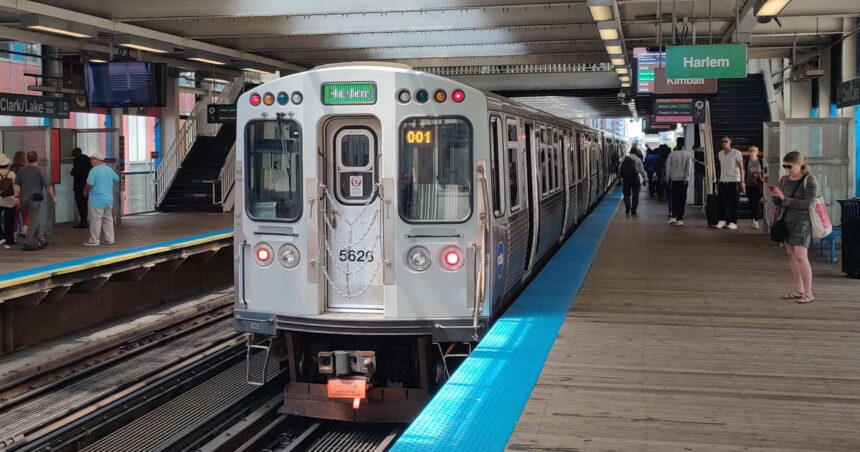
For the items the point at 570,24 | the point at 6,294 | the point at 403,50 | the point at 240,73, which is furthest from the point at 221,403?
the point at 240,73

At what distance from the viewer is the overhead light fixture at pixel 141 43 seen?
17836 mm

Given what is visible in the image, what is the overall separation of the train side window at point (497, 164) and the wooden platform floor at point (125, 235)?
22.7 ft

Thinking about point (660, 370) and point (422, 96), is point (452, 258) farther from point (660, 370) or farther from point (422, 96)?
point (660, 370)

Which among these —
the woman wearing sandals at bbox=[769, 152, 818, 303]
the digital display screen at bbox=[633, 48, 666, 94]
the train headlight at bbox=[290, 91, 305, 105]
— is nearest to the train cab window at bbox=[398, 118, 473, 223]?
the train headlight at bbox=[290, 91, 305, 105]

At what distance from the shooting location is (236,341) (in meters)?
12.4

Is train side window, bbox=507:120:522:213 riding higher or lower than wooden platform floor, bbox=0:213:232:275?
higher

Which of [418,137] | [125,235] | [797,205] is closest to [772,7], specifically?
[797,205]

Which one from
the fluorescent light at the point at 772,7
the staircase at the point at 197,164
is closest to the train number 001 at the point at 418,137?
the fluorescent light at the point at 772,7

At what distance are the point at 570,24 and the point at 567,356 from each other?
10833 millimetres

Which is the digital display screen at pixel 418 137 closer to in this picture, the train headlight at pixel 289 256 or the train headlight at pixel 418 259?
the train headlight at pixel 418 259

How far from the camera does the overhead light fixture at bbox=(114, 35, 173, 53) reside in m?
17.8

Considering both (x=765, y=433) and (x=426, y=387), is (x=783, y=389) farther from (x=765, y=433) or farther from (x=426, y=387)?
(x=426, y=387)

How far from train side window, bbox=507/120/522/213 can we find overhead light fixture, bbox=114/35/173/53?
10542 mm

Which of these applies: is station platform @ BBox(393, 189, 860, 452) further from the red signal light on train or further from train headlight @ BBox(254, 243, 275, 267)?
train headlight @ BBox(254, 243, 275, 267)
